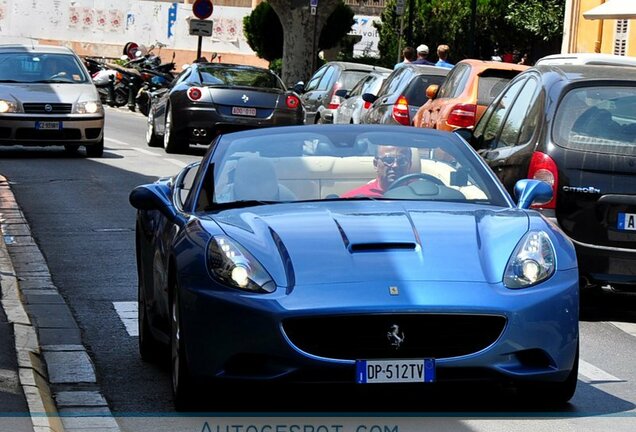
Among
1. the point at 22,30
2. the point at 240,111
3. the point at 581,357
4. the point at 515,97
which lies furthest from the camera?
the point at 22,30

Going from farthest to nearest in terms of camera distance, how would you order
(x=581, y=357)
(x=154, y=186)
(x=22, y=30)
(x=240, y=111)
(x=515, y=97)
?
(x=22, y=30)
(x=240, y=111)
(x=515, y=97)
(x=581, y=357)
(x=154, y=186)

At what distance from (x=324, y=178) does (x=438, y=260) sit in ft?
4.20

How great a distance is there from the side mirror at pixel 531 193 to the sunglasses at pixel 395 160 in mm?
584

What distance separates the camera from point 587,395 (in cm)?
829

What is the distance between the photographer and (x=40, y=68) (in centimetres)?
2623

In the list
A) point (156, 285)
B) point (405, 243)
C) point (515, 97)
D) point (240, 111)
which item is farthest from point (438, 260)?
point (240, 111)

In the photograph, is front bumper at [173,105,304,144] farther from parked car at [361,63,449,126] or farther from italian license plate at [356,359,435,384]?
italian license plate at [356,359,435,384]

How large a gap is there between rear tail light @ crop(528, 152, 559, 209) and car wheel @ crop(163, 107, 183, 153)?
15.7 m

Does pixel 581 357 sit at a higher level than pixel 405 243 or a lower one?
lower

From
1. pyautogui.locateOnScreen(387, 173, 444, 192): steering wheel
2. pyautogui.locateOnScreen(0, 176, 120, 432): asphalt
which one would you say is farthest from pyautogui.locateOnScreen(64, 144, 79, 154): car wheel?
pyautogui.locateOnScreen(387, 173, 444, 192): steering wheel

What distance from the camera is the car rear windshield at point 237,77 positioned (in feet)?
87.5

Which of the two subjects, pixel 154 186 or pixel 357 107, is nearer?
pixel 154 186

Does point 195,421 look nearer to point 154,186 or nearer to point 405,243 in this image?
point 405,243

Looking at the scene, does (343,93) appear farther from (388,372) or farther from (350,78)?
(388,372)
